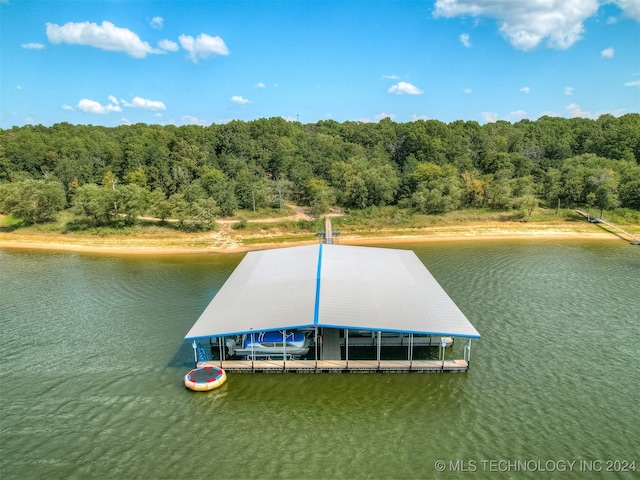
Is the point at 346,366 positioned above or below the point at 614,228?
below

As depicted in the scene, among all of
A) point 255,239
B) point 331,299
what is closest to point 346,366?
point 331,299

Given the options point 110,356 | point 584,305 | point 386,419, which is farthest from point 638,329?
point 110,356

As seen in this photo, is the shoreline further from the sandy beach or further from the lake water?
the lake water

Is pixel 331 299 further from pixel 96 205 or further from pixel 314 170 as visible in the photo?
pixel 314 170

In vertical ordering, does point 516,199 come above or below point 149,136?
below

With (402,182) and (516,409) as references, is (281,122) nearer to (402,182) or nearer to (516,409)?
(402,182)

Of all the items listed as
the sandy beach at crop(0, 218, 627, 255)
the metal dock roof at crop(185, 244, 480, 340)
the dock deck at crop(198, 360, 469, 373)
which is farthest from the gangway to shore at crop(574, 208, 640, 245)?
the dock deck at crop(198, 360, 469, 373)
